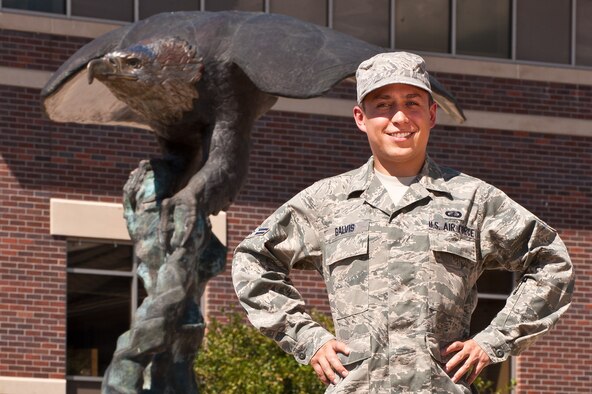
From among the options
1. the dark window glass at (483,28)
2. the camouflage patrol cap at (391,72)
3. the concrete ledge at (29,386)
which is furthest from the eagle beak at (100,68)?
→ the dark window glass at (483,28)

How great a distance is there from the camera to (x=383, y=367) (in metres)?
5.69

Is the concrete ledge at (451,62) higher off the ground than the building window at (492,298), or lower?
higher

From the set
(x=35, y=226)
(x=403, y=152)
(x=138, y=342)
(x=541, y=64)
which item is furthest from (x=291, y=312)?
(x=541, y=64)

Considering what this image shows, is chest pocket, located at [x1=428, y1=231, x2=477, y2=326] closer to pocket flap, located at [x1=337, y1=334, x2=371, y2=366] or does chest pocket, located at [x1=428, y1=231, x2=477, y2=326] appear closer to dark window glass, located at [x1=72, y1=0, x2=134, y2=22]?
pocket flap, located at [x1=337, y1=334, x2=371, y2=366]

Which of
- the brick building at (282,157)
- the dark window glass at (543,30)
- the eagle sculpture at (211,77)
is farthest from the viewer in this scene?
the dark window glass at (543,30)

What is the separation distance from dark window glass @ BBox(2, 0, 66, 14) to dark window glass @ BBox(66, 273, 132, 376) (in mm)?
3416

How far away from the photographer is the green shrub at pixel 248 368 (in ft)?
66.4

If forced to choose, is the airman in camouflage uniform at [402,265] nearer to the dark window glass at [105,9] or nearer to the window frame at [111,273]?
the window frame at [111,273]

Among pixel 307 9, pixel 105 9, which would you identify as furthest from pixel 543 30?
pixel 105 9

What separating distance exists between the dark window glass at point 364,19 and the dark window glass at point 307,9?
Answer: 17cm

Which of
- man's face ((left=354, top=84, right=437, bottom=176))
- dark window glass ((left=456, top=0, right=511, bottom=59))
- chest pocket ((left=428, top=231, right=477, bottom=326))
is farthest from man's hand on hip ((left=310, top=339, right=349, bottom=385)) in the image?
dark window glass ((left=456, top=0, right=511, bottom=59))

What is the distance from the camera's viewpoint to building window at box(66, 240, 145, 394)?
2312 cm

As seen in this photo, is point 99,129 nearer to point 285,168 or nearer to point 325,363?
point 285,168

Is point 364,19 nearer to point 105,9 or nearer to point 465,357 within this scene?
point 105,9
